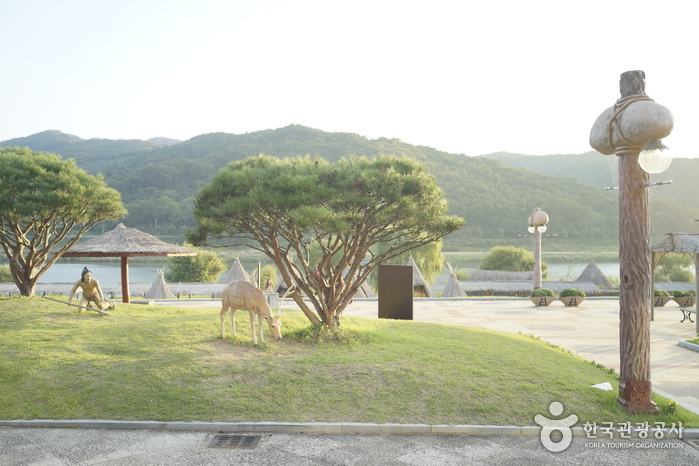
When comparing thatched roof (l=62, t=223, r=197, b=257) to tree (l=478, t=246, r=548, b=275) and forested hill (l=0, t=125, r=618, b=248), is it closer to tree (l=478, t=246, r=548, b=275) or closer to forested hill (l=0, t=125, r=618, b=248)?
tree (l=478, t=246, r=548, b=275)

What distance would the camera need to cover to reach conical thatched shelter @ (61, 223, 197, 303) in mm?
15406

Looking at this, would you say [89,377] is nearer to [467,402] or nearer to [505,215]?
[467,402]

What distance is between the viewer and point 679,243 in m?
14.7

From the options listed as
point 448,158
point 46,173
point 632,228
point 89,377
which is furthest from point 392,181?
point 448,158

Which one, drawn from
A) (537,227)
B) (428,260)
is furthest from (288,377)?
(428,260)

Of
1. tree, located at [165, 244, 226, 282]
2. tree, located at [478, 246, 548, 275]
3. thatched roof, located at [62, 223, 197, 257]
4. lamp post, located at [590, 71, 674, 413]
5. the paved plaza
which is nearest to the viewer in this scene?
the paved plaza

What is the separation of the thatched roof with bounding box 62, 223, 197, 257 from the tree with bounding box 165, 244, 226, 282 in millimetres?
25728

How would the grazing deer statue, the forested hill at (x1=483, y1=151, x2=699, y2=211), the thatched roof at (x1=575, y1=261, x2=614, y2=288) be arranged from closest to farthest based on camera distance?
the grazing deer statue
the thatched roof at (x1=575, y1=261, x2=614, y2=288)
the forested hill at (x1=483, y1=151, x2=699, y2=211)

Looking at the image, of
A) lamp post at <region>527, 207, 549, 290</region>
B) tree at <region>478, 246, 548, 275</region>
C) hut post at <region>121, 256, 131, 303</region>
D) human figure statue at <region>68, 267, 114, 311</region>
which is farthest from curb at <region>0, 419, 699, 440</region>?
tree at <region>478, 246, 548, 275</region>

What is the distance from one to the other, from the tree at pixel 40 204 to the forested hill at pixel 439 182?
1742 inches

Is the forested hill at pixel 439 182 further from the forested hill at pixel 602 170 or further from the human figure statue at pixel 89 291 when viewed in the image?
the human figure statue at pixel 89 291

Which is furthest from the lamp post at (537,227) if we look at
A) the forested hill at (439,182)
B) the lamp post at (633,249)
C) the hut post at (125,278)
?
the forested hill at (439,182)

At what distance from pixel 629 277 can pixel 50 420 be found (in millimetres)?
8604

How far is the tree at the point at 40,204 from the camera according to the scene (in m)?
13.1
